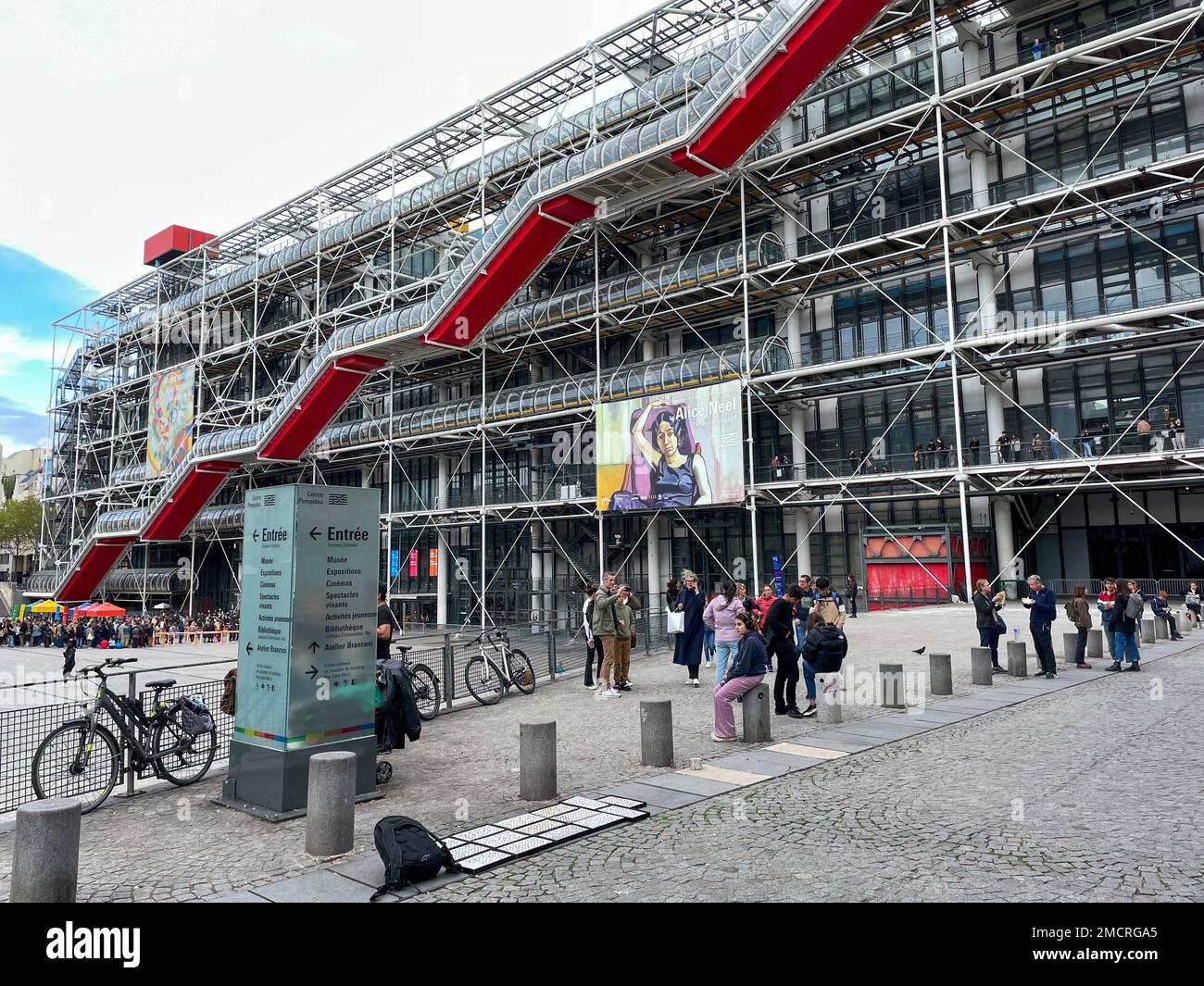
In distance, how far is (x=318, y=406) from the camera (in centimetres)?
3478

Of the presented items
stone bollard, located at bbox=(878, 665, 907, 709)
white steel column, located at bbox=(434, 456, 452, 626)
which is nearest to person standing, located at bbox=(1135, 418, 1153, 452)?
stone bollard, located at bbox=(878, 665, 907, 709)

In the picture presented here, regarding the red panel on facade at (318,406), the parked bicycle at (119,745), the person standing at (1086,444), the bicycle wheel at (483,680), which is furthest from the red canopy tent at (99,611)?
the person standing at (1086,444)

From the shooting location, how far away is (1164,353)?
74.3ft

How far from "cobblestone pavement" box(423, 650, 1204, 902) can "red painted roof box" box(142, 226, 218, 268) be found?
2203 inches

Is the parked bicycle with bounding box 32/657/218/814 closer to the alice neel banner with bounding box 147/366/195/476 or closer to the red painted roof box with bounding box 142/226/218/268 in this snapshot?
the alice neel banner with bounding box 147/366/195/476

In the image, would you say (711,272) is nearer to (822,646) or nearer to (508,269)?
(508,269)

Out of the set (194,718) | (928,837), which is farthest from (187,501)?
(928,837)

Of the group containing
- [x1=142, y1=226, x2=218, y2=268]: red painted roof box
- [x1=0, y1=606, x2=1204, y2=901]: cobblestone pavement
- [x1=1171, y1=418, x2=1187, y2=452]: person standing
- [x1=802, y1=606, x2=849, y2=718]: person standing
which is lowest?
[x1=0, y1=606, x2=1204, y2=901]: cobblestone pavement

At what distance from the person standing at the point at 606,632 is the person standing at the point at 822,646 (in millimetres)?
3206

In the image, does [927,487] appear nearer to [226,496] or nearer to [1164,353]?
[1164,353]

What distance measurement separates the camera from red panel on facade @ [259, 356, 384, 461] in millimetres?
33594

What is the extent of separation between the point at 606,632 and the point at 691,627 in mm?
1497
